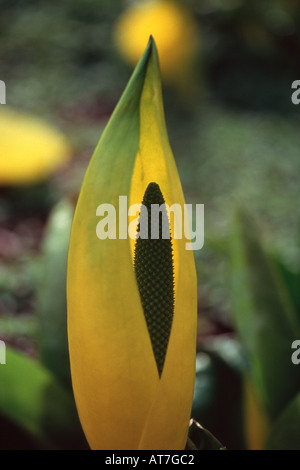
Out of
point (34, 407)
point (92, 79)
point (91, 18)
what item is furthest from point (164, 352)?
point (91, 18)

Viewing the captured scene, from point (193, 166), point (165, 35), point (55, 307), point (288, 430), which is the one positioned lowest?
point (288, 430)

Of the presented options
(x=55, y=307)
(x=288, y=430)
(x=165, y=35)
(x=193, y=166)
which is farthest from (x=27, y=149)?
(x=288, y=430)

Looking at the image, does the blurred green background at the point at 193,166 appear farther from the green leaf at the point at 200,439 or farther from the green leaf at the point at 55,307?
the green leaf at the point at 200,439

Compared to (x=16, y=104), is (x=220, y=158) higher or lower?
lower

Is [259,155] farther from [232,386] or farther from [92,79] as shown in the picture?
[232,386]

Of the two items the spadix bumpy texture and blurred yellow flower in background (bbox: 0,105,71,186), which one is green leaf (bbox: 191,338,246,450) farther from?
blurred yellow flower in background (bbox: 0,105,71,186)

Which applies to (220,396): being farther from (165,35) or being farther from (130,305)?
(165,35)
